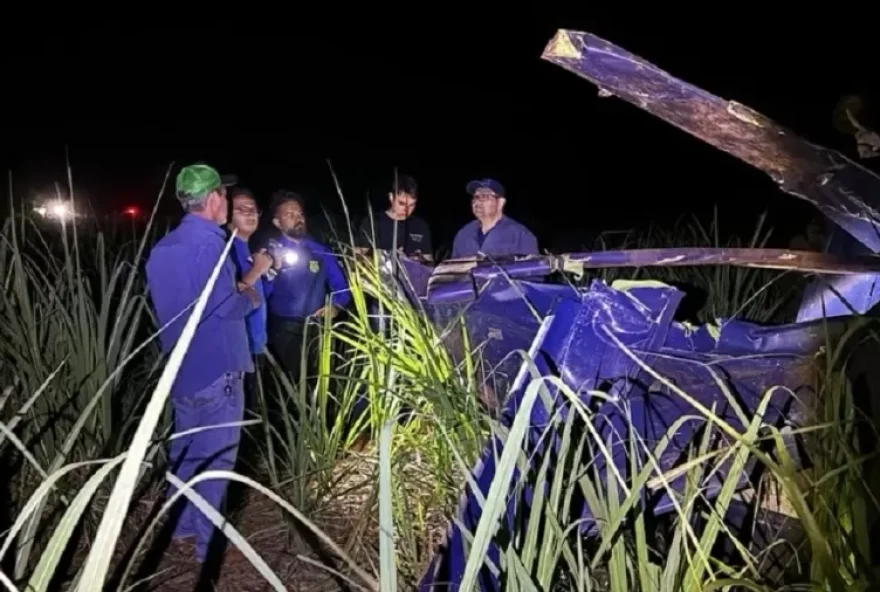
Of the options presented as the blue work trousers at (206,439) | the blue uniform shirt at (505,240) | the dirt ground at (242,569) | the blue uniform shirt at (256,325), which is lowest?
the dirt ground at (242,569)

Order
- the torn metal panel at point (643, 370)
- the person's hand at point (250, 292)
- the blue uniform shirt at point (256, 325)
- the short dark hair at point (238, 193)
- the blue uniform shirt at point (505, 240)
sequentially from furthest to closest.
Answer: the blue uniform shirt at point (505, 240), the short dark hair at point (238, 193), the blue uniform shirt at point (256, 325), the person's hand at point (250, 292), the torn metal panel at point (643, 370)

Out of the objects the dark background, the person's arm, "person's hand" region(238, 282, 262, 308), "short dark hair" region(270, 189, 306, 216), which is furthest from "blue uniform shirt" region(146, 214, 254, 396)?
the dark background

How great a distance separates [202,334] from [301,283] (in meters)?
1.50

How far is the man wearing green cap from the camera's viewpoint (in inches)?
108

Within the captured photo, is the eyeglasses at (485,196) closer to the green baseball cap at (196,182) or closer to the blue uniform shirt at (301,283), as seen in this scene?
the blue uniform shirt at (301,283)

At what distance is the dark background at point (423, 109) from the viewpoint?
61.3 ft

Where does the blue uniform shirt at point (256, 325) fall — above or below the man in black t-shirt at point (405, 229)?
below

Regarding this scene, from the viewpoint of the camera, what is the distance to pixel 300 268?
4301 mm

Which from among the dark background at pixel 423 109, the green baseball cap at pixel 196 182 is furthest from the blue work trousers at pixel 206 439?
the dark background at pixel 423 109

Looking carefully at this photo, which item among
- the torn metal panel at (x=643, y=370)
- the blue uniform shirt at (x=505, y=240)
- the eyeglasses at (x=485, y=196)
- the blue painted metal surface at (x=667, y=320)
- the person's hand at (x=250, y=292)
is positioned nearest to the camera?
the blue painted metal surface at (x=667, y=320)

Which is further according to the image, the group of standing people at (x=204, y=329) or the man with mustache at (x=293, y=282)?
the man with mustache at (x=293, y=282)

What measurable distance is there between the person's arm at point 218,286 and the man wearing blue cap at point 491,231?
155 centimetres

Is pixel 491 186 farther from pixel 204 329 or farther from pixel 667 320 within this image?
pixel 667 320

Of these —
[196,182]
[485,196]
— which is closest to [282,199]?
[485,196]
